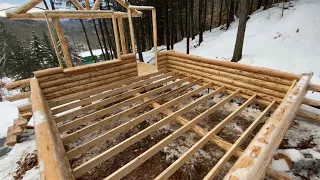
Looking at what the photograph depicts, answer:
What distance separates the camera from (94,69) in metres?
4.67

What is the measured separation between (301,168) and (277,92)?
1638 millimetres

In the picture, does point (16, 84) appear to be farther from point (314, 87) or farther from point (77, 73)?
point (314, 87)

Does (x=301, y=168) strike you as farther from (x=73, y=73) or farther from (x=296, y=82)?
(x=73, y=73)

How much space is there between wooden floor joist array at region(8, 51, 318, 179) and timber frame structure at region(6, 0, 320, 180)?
0.04 feet

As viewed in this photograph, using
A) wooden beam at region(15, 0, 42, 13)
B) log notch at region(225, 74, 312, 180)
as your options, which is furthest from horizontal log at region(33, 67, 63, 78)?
log notch at region(225, 74, 312, 180)

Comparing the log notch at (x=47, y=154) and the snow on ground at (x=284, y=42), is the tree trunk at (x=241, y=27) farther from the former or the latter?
the log notch at (x=47, y=154)

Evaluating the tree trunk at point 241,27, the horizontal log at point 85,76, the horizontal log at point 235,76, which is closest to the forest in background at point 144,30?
the tree trunk at point 241,27

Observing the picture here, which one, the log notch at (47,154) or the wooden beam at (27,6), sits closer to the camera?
the log notch at (47,154)

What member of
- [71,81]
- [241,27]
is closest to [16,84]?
[71,81]

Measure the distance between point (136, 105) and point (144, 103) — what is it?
0.61 m

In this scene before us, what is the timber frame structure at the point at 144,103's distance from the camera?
5.92 ft

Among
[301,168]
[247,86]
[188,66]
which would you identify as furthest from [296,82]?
[188,66]

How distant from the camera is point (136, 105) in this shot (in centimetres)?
434

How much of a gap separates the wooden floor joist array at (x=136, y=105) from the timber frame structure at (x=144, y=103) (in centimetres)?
1
